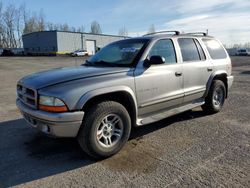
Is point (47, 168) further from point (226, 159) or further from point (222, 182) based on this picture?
point (226, 159)

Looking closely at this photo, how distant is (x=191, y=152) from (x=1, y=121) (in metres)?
4.28

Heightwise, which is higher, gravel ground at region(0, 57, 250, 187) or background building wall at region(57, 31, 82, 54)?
background building wall at region(57, 31, 82, 54)

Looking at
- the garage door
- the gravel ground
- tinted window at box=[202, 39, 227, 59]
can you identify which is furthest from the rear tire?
the garage door

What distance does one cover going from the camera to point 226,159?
3.63 meters

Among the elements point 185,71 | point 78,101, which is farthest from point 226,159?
point 78,101

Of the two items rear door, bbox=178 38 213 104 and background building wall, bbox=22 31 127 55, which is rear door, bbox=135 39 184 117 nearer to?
rear door, bbox=178 38 213 104

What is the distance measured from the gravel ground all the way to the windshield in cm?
141

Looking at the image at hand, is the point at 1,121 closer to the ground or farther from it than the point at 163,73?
closer to the ground

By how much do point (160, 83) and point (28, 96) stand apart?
7.10 feet

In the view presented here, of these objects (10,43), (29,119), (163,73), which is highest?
(10,43)

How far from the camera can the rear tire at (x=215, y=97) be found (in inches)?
227

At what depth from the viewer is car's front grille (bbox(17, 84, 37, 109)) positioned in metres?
3.57

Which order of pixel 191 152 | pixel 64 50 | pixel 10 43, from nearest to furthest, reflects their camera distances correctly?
pixel 191 152
pixel 64 50
pixel 10 43

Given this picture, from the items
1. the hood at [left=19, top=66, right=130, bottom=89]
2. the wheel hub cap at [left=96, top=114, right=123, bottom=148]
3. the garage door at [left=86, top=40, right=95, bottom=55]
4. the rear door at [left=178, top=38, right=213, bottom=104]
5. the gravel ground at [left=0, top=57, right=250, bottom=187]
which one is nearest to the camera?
the gravel ground at [left=0, top=57, right=250, bottom=187]
